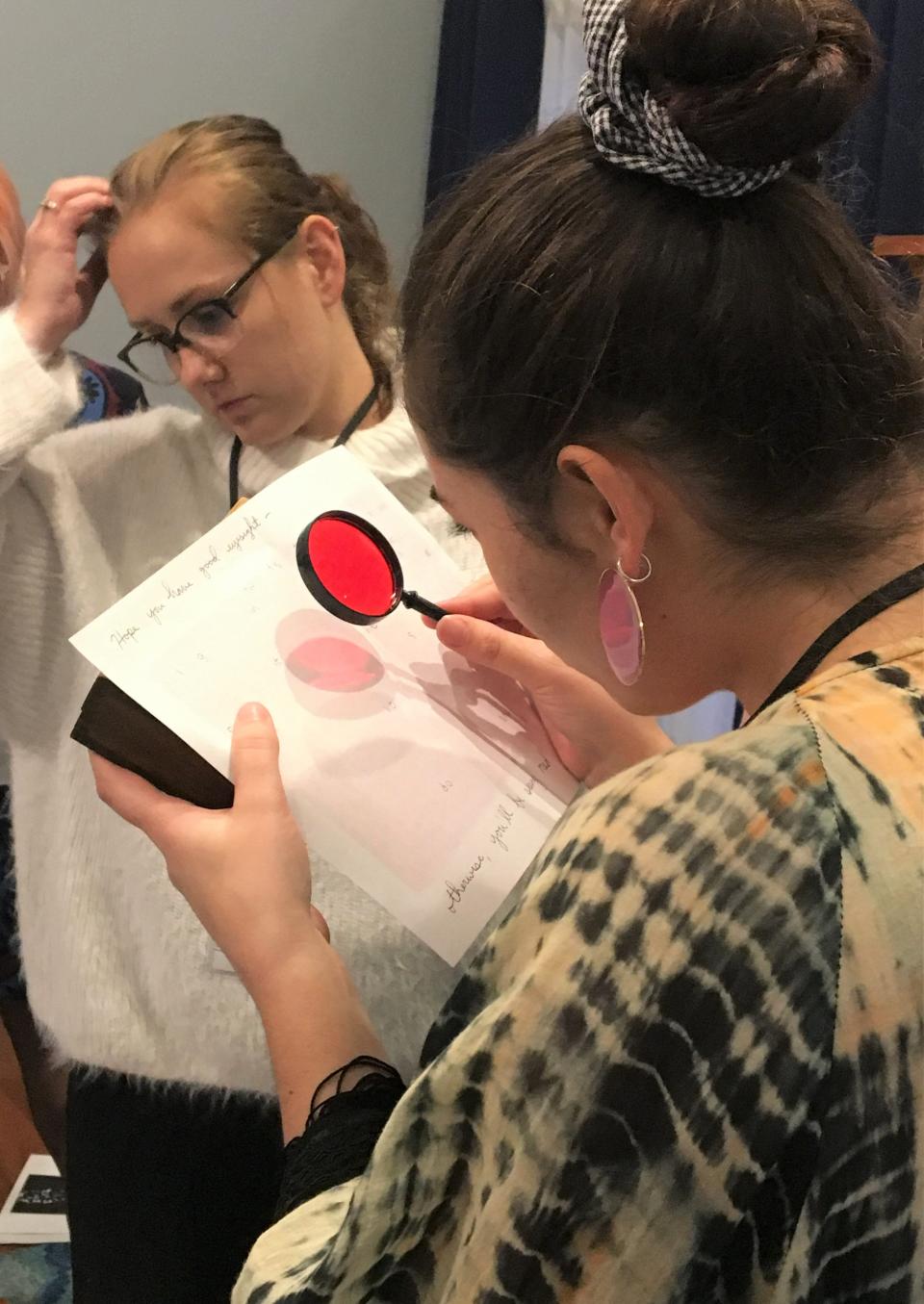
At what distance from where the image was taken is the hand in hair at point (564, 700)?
82cm

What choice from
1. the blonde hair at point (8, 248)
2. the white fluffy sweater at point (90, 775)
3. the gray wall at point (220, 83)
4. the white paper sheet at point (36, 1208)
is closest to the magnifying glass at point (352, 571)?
the white fluffy sweater at point (90, 775)

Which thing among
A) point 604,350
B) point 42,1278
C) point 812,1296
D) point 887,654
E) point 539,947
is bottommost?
point 42,1278

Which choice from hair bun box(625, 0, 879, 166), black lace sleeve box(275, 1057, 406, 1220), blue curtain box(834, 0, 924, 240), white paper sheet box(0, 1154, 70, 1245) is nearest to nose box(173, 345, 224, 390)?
hair bun box(625, 0, 879, 166)

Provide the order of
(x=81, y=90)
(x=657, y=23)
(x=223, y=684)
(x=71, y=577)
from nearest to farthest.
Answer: (x=657, y=23)
(x=223, y=684)
(x=71, y=577)
(x=81, y=90)

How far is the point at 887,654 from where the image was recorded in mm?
Result: 483

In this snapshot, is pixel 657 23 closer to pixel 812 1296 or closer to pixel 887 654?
pixel 887 654

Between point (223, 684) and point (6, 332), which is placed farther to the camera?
point (6, 332)

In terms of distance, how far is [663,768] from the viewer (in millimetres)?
445

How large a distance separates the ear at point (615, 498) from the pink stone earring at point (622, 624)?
0.01 meters

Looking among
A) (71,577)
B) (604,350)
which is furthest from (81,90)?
(604,350)

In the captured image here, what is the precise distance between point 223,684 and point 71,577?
0.28 metres

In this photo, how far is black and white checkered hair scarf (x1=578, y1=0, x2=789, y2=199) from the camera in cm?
55

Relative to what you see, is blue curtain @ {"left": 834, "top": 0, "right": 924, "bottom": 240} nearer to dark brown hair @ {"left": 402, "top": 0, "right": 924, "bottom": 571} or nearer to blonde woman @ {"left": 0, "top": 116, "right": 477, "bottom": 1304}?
blonde woman @ {"left": 0, "top": 116, "right": 477, "bottom": 1304}

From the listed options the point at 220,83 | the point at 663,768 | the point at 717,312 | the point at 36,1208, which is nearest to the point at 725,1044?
the point at 663,768
